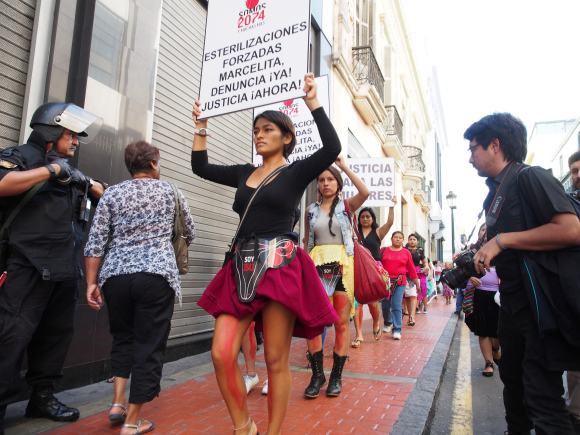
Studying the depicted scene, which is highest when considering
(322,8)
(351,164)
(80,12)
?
(322,8)

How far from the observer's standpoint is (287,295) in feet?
7.44

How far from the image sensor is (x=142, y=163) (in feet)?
10.2

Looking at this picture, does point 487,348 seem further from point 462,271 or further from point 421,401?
point 462,271

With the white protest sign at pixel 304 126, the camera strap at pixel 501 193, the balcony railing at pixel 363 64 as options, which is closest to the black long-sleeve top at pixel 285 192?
the camera strap at pixel 501 193

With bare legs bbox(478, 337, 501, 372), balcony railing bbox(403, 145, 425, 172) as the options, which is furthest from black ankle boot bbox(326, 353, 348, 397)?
balcony railing bbox(403, 145, 425, 172)

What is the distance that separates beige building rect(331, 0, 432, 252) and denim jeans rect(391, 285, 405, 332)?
4758mm

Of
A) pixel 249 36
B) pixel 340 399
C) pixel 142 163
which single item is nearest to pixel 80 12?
pixel 249 36

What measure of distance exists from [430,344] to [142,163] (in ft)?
17.3

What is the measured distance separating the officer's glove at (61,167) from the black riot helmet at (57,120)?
0.11m

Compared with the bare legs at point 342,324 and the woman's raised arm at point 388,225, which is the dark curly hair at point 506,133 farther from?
the woman's raised arm at point 388,225

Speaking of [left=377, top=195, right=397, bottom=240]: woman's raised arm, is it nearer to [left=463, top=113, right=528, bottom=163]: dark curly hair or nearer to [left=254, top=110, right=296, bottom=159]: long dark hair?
[left=463, top=113, right=528, bottom=163]: dark curly hair

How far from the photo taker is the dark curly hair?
8.60 feet

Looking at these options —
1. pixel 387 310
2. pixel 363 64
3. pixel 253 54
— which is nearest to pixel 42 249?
pixel 253 54

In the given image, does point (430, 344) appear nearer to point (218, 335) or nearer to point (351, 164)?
point (351, 164)
